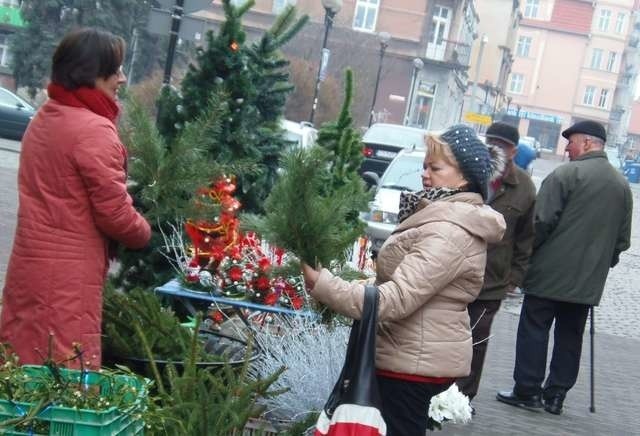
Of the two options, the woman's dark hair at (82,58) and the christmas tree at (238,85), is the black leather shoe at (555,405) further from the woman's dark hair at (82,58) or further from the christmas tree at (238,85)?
the woman's dark hair at (82,58)

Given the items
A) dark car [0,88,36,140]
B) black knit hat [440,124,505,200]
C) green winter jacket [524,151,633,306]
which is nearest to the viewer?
black knit hat [440,124,505,200]

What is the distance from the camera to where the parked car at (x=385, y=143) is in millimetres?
23688

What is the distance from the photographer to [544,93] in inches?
4751

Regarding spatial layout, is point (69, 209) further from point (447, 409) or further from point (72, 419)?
point (447, 409)

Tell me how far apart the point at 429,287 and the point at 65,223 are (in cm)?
135

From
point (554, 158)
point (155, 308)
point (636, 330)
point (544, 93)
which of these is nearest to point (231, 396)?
point (155, 308)

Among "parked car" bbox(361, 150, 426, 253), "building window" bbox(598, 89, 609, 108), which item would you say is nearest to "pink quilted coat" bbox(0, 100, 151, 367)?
"parked car" bbox(361, 150, 426, 253)

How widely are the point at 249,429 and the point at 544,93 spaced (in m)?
120

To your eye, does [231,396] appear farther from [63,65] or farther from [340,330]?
[63,65]

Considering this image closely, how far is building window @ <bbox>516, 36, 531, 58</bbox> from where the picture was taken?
394 ft

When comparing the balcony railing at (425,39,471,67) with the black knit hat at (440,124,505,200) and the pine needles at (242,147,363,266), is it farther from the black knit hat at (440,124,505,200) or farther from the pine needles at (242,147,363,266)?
the pine needles at (242,147,363,266)

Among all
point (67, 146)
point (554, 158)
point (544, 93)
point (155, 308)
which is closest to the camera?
point (67, 146)

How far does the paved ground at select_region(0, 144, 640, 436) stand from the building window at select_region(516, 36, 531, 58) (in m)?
104

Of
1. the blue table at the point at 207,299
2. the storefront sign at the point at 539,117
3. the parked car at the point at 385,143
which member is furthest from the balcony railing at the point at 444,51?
the storefront sign at the point at 539,117
